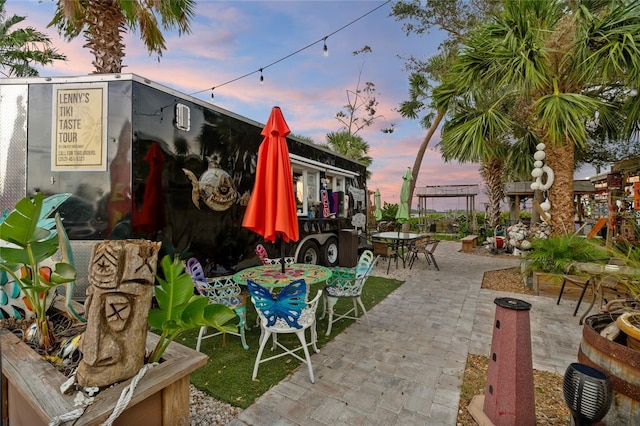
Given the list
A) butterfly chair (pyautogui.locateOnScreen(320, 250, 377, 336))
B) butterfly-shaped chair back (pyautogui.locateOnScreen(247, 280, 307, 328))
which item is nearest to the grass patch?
butterfly chair (pyautogui.locateOnScreen(320, 250, 377, 336))

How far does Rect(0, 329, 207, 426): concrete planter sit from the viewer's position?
5.14 feet

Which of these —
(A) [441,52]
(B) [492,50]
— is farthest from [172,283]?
(A) [441,52]

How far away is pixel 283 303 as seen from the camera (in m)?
2.92

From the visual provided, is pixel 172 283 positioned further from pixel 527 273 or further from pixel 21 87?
pixel 527 273

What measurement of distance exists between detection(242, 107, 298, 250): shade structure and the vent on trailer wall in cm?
123

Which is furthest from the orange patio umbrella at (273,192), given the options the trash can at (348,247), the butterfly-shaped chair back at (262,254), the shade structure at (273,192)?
the trash can at (348,247)

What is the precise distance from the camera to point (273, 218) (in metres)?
3.65

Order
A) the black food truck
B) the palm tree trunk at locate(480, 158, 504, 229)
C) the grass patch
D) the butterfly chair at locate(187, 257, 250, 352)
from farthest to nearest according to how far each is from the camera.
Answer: the palm tree trunk at locate(480, 158, 504, 229)
the black food truck
the butterfly chair at locate(187, 257, 250, 352)
the grass patch

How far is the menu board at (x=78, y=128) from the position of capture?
3.63 meters

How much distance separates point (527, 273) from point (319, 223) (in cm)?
455

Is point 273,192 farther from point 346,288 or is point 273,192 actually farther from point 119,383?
point 119,383

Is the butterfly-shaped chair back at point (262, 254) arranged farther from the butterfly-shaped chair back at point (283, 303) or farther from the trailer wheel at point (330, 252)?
the trailer wheel at point (330, 252)

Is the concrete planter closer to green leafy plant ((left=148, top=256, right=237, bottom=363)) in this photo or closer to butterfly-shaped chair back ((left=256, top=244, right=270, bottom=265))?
green leafy plant ((left=148, top=256, right=237, bottom=363))

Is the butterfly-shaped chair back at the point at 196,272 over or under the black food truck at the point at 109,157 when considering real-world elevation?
under
